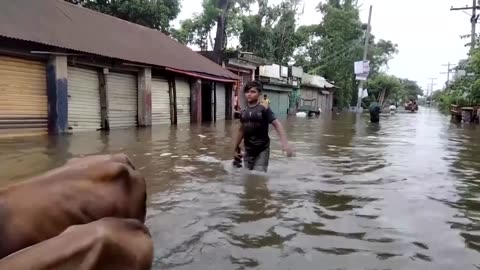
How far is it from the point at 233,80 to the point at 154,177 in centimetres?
1810

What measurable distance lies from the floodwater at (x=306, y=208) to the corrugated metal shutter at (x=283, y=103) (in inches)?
1006

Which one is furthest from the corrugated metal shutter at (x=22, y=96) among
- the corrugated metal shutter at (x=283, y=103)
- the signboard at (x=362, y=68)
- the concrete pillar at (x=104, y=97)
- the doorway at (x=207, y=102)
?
the signboard at (x=362, y=68)

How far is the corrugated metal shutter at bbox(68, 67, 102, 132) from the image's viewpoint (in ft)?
45.9

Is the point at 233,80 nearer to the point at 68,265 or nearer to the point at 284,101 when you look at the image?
the point at 284,101

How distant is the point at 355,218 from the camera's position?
4.66m

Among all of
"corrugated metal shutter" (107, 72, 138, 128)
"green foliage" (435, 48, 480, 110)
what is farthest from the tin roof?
"green foliage" (435, 48, 480, 110)

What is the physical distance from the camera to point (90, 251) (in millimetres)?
1812

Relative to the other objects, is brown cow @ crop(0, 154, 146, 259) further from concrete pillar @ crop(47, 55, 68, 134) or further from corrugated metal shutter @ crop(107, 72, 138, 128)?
corrugated metal shutter @ crop(107, 72, 138, 128)

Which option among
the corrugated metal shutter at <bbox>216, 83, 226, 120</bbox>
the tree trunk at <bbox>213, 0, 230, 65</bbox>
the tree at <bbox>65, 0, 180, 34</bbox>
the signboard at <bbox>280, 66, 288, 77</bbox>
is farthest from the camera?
the signboard at <bbox>280, 66, 288, 77</bbox>

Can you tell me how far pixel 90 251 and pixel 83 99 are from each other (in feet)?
44.4

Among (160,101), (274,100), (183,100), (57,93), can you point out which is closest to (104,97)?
(57,93)

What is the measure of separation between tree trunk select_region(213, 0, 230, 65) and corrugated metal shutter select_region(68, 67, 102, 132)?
41.7ft

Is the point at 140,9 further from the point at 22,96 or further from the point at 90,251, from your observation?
the point at 90,251

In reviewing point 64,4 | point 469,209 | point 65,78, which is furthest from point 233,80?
point 469,209
